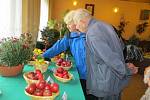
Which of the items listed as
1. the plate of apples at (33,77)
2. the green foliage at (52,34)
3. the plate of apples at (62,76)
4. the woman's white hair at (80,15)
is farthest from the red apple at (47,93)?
the green foliage at (52,34)

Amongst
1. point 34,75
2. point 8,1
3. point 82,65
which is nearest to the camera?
point 34,75

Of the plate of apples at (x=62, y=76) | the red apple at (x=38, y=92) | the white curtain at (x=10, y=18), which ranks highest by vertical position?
the white curtain at (x=10, y=18)

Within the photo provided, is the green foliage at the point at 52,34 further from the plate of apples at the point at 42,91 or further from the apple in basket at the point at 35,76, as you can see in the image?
the plate of apples at the point at 42,91

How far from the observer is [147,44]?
9.42 meters

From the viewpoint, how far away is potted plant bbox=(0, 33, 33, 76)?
2.18 metres

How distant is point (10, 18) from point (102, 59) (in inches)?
64.4

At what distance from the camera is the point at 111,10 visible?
31.3 ft

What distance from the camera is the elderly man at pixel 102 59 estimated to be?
2.23m

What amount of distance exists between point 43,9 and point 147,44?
14.1 feet

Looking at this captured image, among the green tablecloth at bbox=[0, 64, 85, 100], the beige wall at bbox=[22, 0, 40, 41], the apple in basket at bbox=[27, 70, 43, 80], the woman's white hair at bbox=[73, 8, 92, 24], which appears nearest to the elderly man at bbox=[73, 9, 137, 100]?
the woman's white hair at bbox=[73, 8, 92, 24]

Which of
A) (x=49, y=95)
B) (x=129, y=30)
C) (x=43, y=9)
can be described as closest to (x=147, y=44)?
(x=129, y=30)

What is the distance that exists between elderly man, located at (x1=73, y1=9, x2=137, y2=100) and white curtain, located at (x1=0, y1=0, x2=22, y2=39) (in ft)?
3.89

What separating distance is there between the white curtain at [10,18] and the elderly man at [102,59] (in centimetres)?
118

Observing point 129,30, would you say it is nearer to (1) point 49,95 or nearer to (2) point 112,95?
(2) point 112,95
